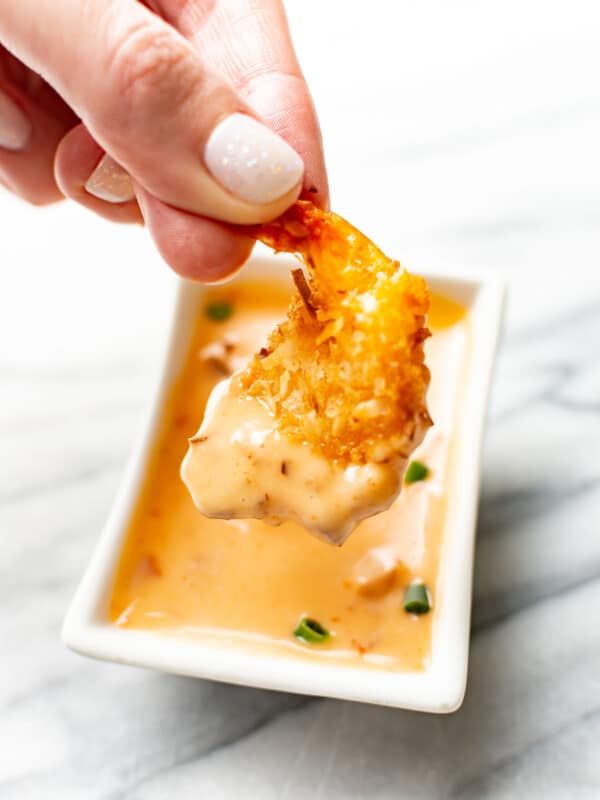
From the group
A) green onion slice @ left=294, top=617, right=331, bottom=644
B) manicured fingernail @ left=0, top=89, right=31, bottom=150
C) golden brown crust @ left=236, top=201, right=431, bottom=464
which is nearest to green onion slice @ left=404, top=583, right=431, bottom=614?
green onion slice @ left=294, top=617, right=331, bottom=644

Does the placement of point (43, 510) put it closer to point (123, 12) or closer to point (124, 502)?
point (124, 502)

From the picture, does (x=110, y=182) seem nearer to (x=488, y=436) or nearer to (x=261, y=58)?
(x=261, y=58)

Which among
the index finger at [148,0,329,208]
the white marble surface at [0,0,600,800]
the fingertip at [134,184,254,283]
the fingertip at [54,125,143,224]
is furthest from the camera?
the fingertip at [54,125,143,224]

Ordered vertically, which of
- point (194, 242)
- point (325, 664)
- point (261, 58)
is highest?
point (261, 58)

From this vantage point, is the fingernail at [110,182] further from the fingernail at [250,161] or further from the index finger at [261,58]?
the fingernail at [250,161]

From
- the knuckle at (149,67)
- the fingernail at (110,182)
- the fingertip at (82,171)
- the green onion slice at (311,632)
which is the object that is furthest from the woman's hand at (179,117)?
the green onion slice at (311,632)

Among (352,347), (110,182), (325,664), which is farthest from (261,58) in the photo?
(325,664)

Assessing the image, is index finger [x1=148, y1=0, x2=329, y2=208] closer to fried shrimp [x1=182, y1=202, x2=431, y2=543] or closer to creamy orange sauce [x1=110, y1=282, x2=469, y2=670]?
fried shrimp [x1=182, y1=202, x2=431, y2=543]
